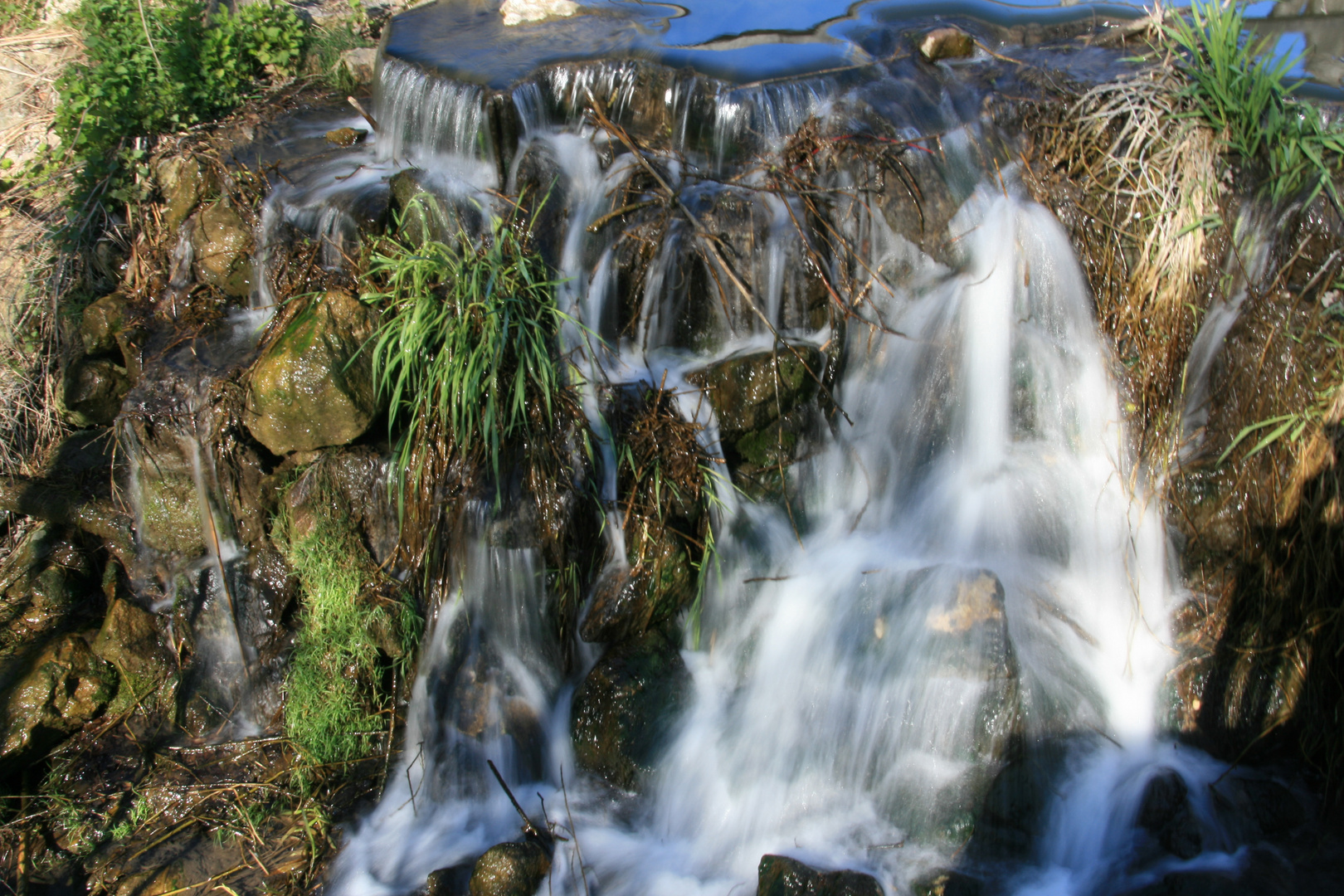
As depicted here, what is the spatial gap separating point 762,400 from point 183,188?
10.7ft

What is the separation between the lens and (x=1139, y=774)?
129 inches

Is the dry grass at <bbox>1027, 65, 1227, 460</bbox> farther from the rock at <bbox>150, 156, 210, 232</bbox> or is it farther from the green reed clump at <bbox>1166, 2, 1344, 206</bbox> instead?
the rock at <bbox>150, 156, 210, 232</bbox>

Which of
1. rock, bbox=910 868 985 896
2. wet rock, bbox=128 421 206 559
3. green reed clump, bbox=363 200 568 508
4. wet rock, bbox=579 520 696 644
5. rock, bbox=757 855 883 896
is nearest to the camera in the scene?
rock, bbox=757 855 883 896

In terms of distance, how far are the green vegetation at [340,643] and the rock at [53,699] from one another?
97 cm

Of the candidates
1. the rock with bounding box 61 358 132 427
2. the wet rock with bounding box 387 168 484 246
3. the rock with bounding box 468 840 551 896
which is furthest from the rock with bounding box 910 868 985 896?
the rock with bounding box 61 358 132 427

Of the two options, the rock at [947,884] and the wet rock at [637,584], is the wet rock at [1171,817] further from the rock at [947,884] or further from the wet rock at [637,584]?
the wet rock at [637,584]

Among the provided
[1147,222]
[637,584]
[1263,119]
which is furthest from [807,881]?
[1263,119]

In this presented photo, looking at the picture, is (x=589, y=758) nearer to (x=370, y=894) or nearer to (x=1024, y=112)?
(x=370, y=894)

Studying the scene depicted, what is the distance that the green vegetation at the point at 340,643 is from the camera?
145 inches

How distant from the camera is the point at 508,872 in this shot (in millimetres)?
3129

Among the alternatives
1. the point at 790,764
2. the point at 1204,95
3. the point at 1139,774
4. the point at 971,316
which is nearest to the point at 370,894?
the point at 790,764

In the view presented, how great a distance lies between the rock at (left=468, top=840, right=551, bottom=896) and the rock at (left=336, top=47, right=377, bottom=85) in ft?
15.7

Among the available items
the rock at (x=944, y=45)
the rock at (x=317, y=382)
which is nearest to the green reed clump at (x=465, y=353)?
the rock at (x=317, y=382)

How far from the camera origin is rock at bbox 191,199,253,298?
14.0 ft
